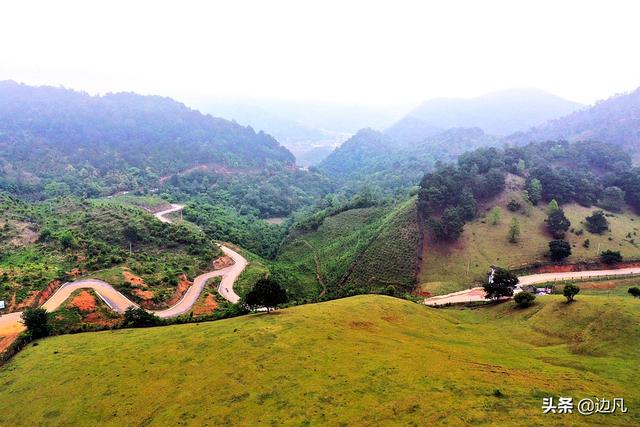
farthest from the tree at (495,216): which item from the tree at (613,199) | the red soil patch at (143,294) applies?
the red soil patch at (143,294)

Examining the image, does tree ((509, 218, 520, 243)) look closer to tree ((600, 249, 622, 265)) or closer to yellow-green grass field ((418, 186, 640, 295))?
yellow-green grass field ((418, 186, 640, 295))

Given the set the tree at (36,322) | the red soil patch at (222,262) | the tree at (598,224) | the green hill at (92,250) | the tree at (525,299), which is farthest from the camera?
the tree at (598,224)

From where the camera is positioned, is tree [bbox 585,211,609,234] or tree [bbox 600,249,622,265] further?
tree [bbox 585,211,609,234]

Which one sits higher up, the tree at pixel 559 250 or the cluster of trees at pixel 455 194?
the cluster of trees at pixel 455 194

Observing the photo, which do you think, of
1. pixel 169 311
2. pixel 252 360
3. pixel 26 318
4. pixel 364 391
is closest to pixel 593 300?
pixel 364 391

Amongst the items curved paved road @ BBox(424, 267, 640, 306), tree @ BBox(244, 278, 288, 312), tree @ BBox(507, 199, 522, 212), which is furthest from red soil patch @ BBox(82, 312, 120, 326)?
tree @ BBox(507, 199, 522, 212)

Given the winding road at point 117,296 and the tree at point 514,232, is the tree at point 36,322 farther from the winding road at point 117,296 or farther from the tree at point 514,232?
the tree at point 514,232

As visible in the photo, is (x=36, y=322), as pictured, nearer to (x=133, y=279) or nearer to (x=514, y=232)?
(x=133, y=279)
